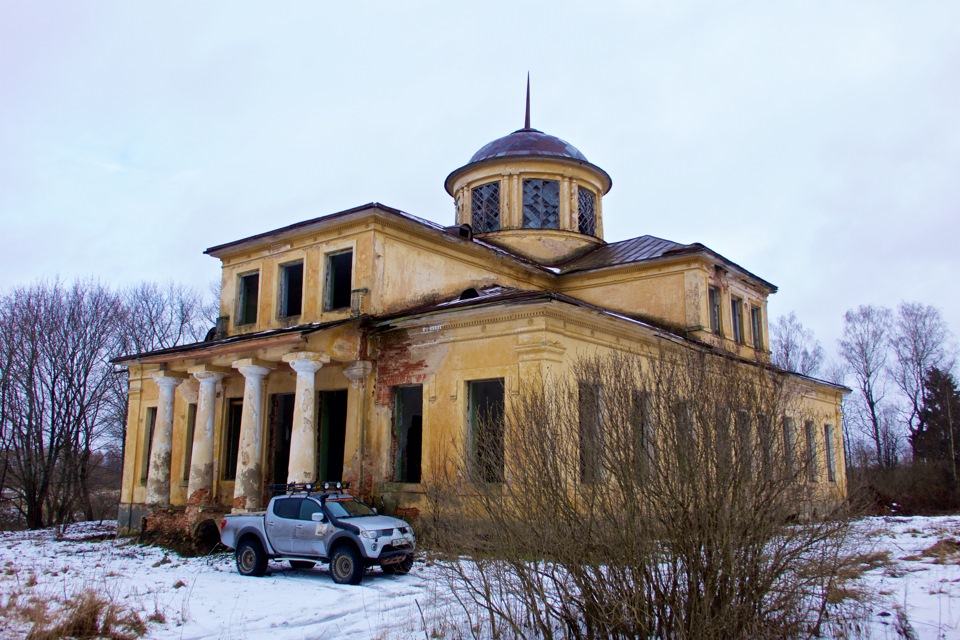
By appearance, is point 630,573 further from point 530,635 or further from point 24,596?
point 24,596

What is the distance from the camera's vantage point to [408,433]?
16781 mm

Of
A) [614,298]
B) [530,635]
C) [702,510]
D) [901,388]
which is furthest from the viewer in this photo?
[901,388]

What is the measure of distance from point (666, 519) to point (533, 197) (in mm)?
17420

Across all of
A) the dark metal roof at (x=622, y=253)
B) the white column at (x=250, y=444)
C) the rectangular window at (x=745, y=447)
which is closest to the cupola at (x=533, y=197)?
the dark metal roof at (x=622, y=253)

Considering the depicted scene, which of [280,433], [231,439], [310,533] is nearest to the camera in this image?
[310,533]

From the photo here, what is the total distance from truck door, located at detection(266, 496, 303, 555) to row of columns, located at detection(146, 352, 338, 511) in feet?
8.93

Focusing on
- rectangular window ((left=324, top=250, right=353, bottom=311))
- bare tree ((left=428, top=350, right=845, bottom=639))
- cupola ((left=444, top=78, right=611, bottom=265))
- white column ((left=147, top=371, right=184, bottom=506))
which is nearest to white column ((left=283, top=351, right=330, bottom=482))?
rectangular window ((left=324, top=250, right=353, bottom=311))

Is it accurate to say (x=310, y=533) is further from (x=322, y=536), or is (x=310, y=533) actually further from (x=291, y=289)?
(x=291, y=289)

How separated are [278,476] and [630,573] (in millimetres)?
13621

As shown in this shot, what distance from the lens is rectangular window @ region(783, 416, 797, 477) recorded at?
661 centimetres

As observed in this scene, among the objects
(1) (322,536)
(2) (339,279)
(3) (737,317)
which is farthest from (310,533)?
(3) (737,317)

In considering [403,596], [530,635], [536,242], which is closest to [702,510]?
[530,635]

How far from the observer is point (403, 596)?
34.2 ft

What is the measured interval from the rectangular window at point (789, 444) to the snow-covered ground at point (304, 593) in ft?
3.85
